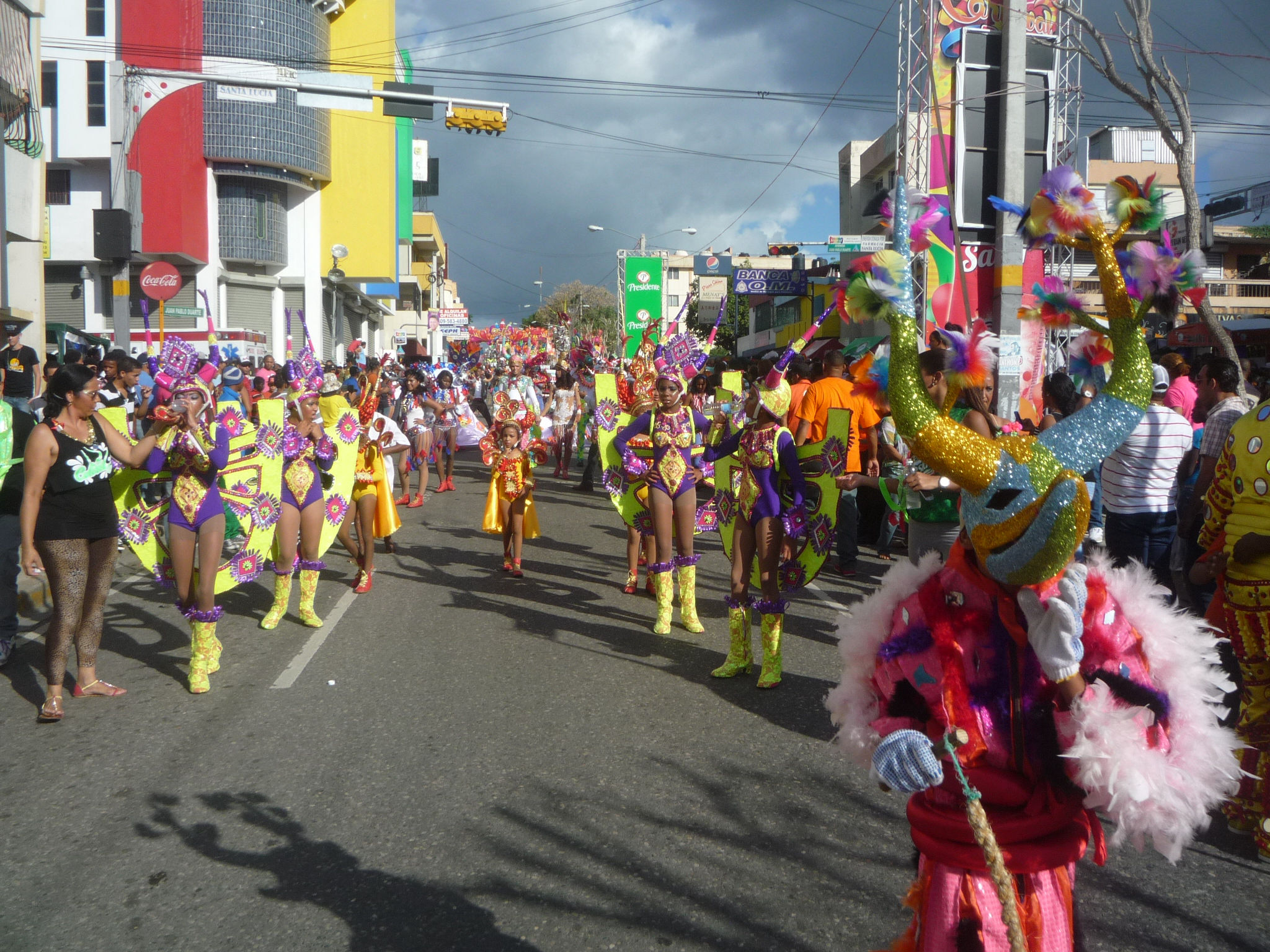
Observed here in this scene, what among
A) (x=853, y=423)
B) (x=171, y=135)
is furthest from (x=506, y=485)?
(x=171, y=135)

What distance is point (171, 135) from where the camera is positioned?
3419cm

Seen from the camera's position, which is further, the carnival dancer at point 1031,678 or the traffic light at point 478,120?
the traffic light at point 478,120

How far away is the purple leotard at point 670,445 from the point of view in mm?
7777

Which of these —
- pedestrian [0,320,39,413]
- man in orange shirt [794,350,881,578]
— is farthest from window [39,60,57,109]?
man in orange shirt [794,350,881,578]

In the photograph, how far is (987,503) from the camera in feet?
7.11

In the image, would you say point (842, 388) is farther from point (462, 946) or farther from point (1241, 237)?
point (1241, 237)

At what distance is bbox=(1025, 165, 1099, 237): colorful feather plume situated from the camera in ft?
7.70

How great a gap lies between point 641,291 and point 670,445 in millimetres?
19774

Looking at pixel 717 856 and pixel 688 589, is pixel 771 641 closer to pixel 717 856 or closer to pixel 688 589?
pixel 688 589

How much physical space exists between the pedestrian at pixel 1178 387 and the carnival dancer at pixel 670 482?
4302 mm

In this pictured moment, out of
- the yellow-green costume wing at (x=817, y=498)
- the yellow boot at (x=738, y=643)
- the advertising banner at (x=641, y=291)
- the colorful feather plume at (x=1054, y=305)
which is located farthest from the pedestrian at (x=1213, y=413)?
the advertising banner at (x=641, y=291)

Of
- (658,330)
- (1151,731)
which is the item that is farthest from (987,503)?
(658,330)

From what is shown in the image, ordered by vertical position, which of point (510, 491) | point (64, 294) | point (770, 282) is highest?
point (64, 294)

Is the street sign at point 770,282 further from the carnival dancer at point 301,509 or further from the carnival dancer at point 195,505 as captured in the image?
the carnival dancer at point 195,505
